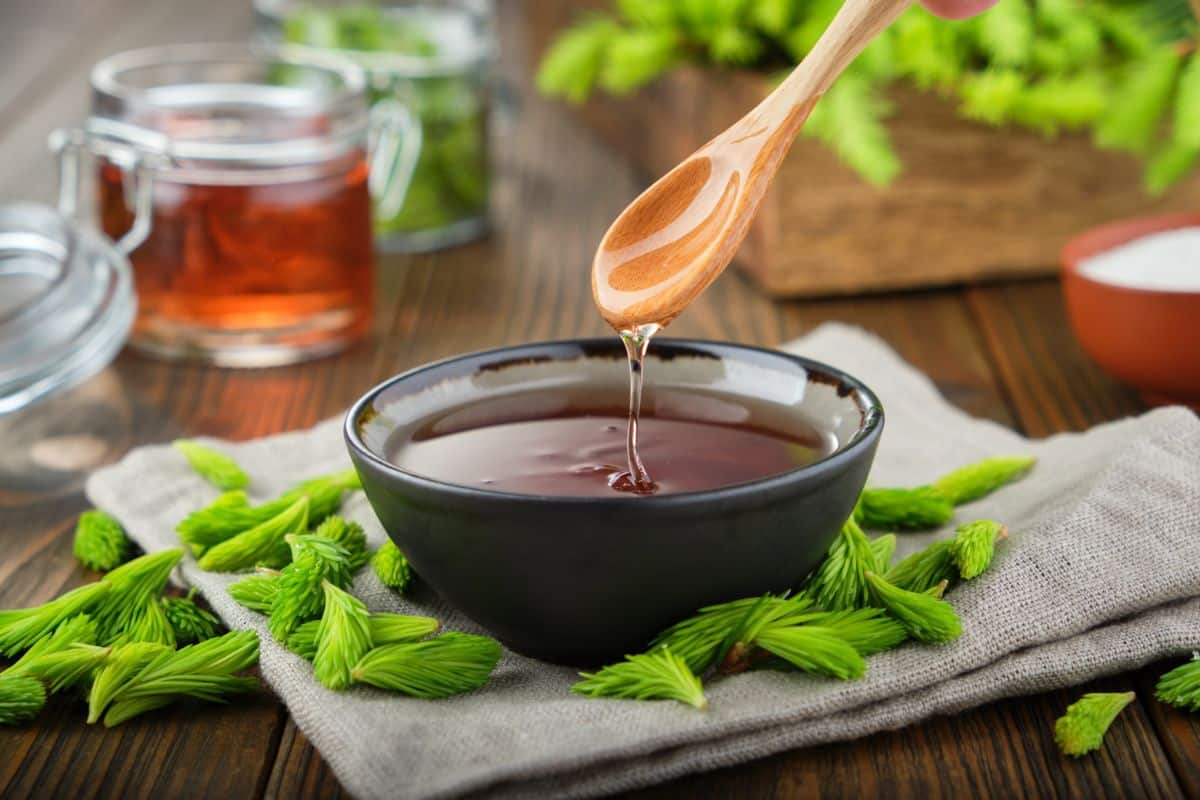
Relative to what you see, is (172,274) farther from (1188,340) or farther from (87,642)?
(1188,340)

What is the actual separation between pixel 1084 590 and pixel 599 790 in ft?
1.19

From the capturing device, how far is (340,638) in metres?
0.93

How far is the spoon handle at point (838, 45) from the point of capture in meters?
1.03

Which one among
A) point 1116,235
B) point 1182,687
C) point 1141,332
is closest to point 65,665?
point 1182,687

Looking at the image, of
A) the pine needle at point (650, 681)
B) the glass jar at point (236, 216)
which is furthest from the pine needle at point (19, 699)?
the glass jar at point (236, 216)

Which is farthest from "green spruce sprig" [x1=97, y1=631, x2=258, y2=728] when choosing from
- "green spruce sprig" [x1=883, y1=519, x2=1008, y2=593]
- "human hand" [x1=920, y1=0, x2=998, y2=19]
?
"human hand" [x1=920, y1=0, x2=998, y2=19]

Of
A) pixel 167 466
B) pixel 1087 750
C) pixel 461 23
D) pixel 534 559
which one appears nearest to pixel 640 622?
pixel 534 559

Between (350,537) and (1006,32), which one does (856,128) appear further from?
(350,537)

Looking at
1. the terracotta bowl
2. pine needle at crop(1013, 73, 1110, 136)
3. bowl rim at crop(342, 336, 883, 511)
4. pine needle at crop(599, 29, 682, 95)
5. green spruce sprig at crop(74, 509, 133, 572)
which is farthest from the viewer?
pine needle at crop(599, 29, 682, 95)

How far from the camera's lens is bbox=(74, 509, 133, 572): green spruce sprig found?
3.85 ft

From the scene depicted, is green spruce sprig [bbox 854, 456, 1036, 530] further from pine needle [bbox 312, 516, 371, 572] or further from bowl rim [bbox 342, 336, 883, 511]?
pine needle [bbox 312, 516, 371, 572]

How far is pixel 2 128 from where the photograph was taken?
258cm

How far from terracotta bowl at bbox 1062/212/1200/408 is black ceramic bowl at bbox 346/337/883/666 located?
559 mm

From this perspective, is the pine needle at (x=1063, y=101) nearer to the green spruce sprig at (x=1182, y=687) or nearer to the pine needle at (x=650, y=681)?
the green spruce sprig at (x=1182, y=687)
